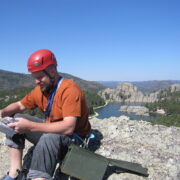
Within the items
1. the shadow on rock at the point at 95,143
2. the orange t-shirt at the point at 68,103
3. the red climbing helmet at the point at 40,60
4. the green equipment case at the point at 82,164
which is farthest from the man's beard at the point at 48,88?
the shadow on rock at the point at 95,143

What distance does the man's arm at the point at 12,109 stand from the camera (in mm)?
4249

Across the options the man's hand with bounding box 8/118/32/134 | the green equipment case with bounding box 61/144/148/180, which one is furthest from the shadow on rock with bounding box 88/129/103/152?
the man's hand with bounding box 8/118/32/134

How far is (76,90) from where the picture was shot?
11.3ft

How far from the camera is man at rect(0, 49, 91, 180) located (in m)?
3.29

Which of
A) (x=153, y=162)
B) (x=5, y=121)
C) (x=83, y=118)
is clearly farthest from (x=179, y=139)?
(x=5, y=121)

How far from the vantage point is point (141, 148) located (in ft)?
17.5

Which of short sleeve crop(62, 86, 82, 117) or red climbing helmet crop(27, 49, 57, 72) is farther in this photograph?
red climbing helmet crop(27, 49, 57, 72)

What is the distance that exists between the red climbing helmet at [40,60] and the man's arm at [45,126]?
0.80 metres

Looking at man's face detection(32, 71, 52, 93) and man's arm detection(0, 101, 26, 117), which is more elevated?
man's face detection(32, 71, 52, 93)

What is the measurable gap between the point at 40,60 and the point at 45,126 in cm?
98

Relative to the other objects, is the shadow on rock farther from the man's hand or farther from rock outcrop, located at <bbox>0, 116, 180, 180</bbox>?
the man's hand

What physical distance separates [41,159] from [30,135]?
755mm

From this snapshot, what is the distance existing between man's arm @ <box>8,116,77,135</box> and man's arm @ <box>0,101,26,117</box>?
3.32 ft

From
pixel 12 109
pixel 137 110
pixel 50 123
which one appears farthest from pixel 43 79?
pixel 137 110
